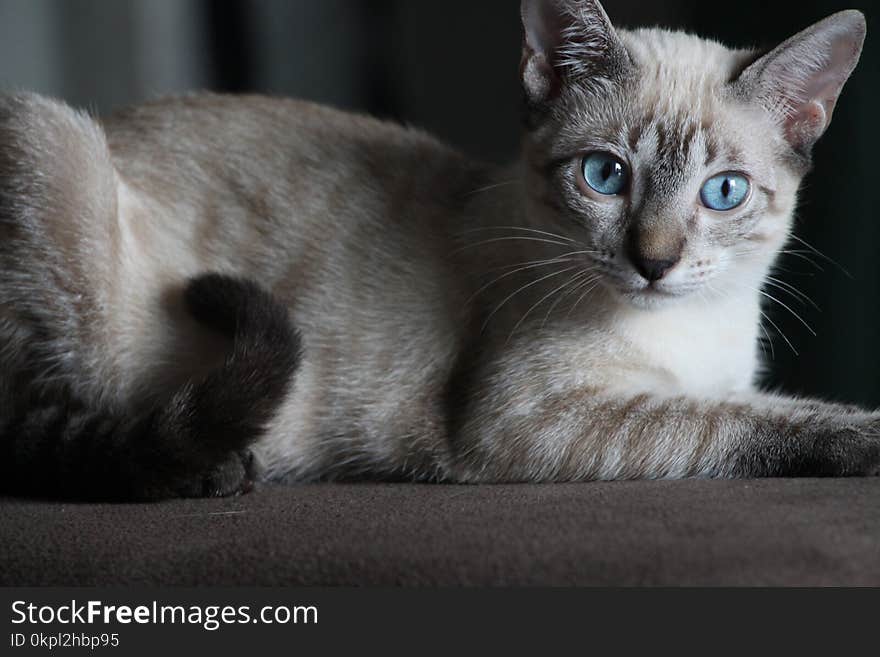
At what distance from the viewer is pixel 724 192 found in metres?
1.99

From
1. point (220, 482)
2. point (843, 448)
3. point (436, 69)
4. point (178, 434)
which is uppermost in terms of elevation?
point (436, 69)

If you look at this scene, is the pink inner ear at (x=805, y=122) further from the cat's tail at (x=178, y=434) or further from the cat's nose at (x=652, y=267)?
the cat's tail at (x=178, y=434)

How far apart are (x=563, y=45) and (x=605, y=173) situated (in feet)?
1.07

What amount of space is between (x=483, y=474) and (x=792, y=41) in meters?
1.08

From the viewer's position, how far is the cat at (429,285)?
6.51ft

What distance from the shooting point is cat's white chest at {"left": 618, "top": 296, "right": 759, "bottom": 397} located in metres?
2.16

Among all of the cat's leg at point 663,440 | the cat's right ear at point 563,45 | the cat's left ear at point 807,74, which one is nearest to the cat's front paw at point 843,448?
the cat's leg at point 663,440

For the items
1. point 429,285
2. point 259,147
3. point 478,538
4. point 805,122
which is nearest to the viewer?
point 478,538

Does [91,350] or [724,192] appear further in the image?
[91,350]

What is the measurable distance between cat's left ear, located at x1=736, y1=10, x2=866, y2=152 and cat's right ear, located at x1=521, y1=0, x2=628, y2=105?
288 mm

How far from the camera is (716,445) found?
2020 mm

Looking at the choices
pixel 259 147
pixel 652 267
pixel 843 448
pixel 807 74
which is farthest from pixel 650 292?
pixel 259 147

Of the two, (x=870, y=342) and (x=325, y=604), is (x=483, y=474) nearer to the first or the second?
(x=325, y=604)

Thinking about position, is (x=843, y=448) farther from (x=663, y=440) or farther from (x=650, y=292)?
(x=650, y=292)
